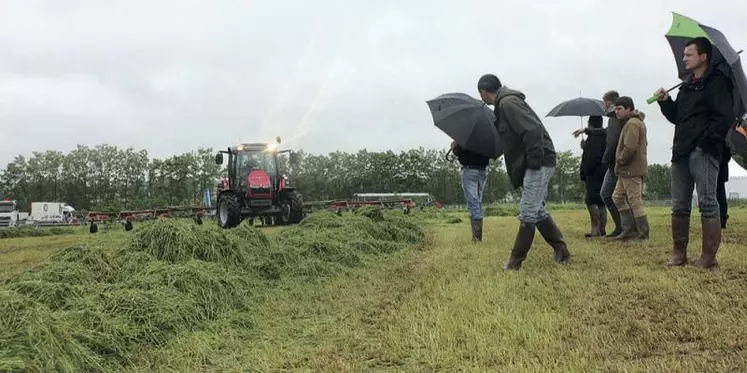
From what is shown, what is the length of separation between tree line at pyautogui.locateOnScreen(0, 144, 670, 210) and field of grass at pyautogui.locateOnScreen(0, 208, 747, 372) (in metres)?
46.7

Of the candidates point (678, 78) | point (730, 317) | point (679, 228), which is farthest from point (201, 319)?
point (678, 78)

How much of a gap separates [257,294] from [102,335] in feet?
4.63

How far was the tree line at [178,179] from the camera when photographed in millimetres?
56188

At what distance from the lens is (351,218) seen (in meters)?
8.01

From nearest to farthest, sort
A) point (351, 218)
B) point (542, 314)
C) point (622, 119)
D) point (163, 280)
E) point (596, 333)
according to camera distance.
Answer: point (596, 333)
point (542, 314)
point (163, 280)
point (622, 119)
point (351, 218)

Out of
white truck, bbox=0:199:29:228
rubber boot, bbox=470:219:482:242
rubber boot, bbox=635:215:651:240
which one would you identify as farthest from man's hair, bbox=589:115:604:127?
white truck, bbox=0:199:29:228

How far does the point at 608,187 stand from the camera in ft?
23.1

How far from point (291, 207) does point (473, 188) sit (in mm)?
9098

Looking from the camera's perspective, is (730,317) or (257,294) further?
(257,294)

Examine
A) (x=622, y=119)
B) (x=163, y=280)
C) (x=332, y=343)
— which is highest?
(x=622, y=119)

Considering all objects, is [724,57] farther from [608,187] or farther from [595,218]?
[595,218]

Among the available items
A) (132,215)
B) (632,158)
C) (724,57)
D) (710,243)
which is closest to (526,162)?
(710,243)

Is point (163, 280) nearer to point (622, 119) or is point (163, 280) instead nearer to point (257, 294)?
point (257, 294)

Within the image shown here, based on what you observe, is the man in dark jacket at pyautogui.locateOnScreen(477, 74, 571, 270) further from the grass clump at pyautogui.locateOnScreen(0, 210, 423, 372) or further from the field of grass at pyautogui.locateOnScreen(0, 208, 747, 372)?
the grass clump at pyautogui.locateOnScreen(0, 210, 423, 372)
